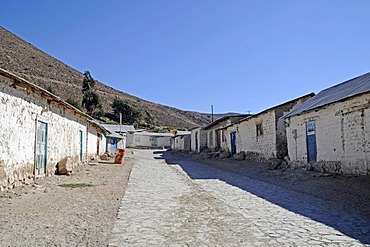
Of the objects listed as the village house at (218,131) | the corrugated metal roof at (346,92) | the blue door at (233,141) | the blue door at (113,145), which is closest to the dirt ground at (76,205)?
the corrugated metal roof at (346,92)

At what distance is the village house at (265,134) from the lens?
1936cm

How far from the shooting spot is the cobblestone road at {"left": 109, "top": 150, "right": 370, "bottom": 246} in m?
5.20

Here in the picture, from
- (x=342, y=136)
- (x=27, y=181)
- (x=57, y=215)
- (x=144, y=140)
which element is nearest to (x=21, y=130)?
(x=27, y=181)

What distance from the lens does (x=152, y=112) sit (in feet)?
302

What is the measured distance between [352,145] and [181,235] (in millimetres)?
9208

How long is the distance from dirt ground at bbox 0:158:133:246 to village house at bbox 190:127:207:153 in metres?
27.0

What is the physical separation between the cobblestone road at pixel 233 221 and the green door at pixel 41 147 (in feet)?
13.9

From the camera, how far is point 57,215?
22.7 feet

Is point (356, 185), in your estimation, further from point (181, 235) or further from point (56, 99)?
point (56, 99)

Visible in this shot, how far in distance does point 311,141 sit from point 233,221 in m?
9.99

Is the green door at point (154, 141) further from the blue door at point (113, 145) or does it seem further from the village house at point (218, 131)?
the village house at point (218, 131)

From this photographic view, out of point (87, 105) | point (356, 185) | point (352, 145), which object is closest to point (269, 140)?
point (352, 145)

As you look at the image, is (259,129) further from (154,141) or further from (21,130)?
(154,141)

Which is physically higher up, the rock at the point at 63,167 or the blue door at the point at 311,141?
the blue door at the point at 311,141
